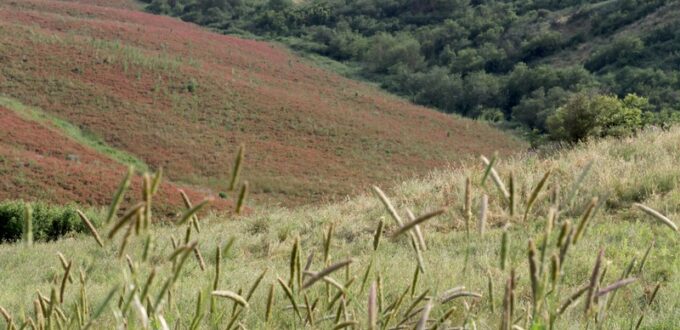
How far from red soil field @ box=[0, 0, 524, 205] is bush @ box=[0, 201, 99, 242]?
4.64m

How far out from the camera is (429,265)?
4.28m

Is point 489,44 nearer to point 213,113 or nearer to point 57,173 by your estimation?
point 213,113

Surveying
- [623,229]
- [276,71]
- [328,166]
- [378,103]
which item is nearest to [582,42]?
[378,103]

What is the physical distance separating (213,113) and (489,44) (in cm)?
2969

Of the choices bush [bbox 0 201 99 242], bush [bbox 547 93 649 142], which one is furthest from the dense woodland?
bush [bbox 0 201 99 242]

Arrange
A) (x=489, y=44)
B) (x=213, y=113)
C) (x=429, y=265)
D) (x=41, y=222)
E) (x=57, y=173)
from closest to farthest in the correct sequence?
1. (x=429, y=265)
2. (x=41, y=222)
3. (x=57, y=173)
4. (x=213, y=113)
5. (x=489, y=44)

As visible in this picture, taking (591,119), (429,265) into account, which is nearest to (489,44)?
(591,119)

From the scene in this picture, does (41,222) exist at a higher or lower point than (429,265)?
lower

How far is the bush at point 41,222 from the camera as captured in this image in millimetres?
14508

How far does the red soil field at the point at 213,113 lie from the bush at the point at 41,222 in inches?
183

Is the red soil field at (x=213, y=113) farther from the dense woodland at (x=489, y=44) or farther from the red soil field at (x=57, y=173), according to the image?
the dense woodland at (x=489, y=44)

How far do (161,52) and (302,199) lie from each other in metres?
17.3

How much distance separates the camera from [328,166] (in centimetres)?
2881

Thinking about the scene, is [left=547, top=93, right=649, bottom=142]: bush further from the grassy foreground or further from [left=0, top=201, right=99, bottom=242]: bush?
[left=0, top=201, right=99, bottom=242]: bush
